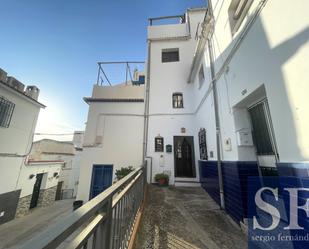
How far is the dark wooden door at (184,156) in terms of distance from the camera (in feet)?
19.5

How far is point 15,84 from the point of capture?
24.0ft

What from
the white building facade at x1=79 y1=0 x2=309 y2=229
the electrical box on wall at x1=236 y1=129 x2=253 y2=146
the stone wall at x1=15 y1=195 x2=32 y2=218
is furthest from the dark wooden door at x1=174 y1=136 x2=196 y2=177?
the stone wall at x1=15 y1=195 x2=32 y2=218

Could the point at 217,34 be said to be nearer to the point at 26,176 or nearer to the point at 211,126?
the point at 211,126

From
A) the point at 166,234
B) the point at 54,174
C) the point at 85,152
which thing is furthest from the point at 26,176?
the point at 166,234

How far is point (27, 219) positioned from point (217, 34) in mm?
11908

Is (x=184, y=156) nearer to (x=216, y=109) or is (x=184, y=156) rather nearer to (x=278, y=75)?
(x=216, y=109)

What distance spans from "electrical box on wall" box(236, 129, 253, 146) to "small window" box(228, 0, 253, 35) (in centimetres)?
196

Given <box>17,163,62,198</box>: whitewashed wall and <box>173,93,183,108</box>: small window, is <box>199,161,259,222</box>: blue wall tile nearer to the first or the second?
<box>173,93,183,108</box>: small window

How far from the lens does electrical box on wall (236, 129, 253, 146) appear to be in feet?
8.63

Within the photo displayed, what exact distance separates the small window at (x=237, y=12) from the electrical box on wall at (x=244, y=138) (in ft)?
6.44

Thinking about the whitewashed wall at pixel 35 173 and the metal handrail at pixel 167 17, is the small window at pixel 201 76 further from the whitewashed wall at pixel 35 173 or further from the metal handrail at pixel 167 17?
the whitewashed wall at pixel 35 173

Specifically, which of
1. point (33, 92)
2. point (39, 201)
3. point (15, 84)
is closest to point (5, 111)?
point (15, 84)

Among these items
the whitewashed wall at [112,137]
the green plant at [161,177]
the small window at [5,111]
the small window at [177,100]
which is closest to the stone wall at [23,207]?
the small window at [5,111]

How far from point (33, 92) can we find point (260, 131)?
1080 cm
